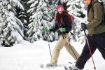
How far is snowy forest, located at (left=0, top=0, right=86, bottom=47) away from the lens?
24.6 metres

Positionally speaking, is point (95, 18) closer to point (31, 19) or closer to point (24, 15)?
point (31, 19)

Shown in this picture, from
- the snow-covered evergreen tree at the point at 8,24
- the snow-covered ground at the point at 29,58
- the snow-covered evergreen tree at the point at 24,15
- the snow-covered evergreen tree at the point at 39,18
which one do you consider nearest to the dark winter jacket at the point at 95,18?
the snow-covered ground at the point at 29,58

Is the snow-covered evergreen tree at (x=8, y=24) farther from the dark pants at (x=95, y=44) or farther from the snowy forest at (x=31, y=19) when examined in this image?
the dark pants at (x=95, y=44)

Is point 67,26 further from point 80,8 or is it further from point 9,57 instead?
point 80,8

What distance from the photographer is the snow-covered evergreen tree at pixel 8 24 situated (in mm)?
24328

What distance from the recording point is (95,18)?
23.6 ft

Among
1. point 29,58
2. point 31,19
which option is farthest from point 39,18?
point 29,58

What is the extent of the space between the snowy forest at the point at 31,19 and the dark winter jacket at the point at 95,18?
14.4m

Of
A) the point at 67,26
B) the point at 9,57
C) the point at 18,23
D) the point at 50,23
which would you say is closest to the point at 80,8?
the point at 50,23

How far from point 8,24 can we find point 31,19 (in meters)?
6.14

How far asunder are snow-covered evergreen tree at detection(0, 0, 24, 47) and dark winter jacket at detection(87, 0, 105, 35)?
17294mm

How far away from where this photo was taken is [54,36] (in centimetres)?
3253

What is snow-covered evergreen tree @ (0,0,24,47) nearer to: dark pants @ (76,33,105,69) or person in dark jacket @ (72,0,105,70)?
dark pants @ (76,33,105,69)

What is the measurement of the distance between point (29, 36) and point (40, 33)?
7.33ft
